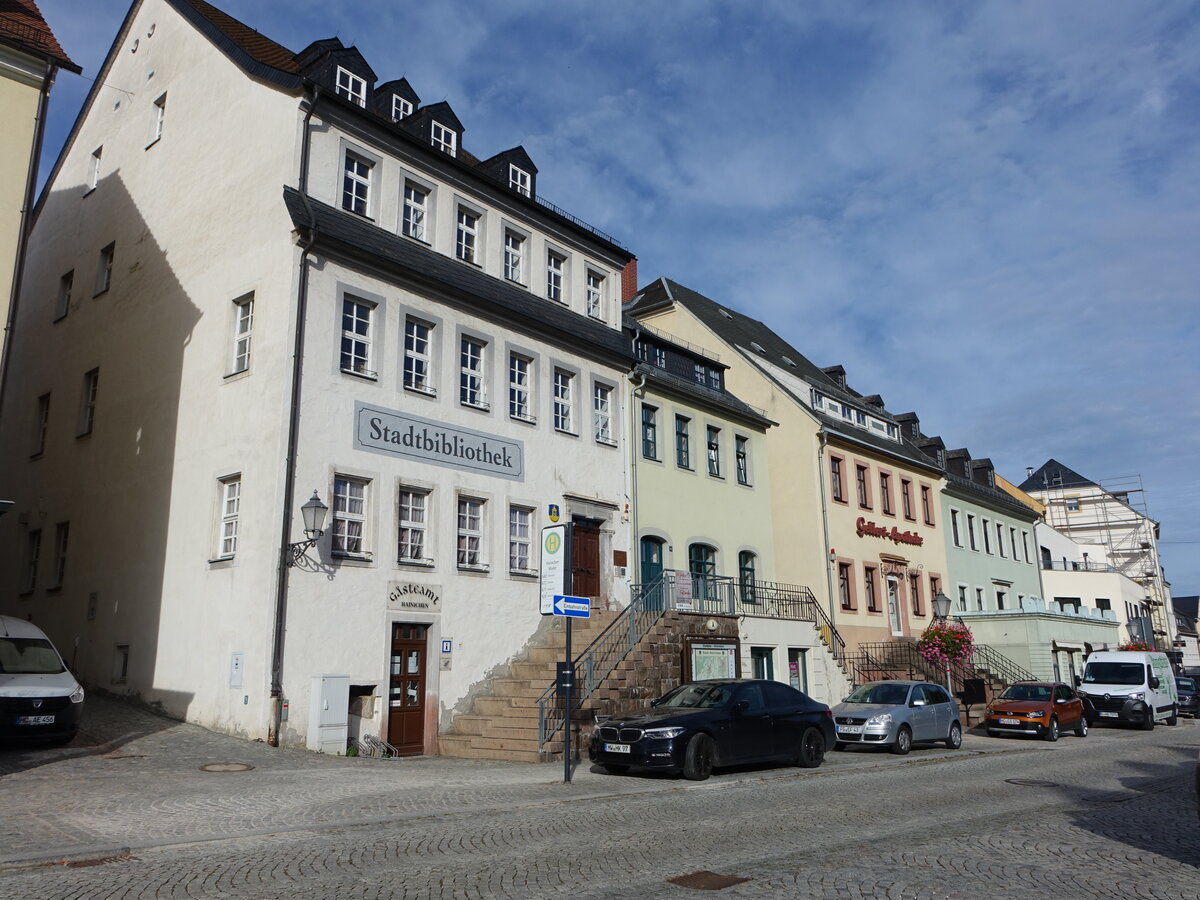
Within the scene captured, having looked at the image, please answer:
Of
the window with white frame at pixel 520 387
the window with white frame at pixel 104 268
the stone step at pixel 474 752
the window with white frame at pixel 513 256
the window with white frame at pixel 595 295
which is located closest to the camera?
the stone step at pixel 474 752

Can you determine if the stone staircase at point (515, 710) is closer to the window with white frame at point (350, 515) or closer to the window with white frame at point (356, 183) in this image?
the window with white frame at point (350, 515)

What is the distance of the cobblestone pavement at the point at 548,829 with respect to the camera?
745cm

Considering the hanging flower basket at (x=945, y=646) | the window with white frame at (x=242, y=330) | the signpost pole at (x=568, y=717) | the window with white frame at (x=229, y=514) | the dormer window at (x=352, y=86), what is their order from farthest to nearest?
the hanging flower basket at (x=945, y=646)
the dormer window at (x=352, y=86)
the window with white frame at (x=242, y=330)
the window with white frame at (x=229, y=514)
the signpost pole at (x=568, y=717)

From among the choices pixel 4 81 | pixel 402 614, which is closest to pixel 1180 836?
pixel 402 614

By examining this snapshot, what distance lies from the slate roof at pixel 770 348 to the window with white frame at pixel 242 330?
18.6 metres

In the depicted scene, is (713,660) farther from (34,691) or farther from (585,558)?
(34,691)

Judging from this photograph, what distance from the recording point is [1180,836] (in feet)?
31.6

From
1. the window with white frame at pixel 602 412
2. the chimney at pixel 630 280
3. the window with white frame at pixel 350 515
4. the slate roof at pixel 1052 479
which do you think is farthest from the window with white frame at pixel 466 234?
the slate roof at pixel 1052 479

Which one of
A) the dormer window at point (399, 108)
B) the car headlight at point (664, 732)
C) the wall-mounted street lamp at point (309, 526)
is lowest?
the car headlight at point (664, 732)

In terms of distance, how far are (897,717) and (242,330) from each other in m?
15.0

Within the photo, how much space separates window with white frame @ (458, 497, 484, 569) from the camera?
20.3m

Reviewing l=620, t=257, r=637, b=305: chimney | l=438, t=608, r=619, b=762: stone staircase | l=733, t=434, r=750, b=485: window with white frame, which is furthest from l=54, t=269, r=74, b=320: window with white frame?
l=733, t=434, r=750, b=485: window with white frame

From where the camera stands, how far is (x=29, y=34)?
55.1 feet

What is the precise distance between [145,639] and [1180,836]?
17391 mm
